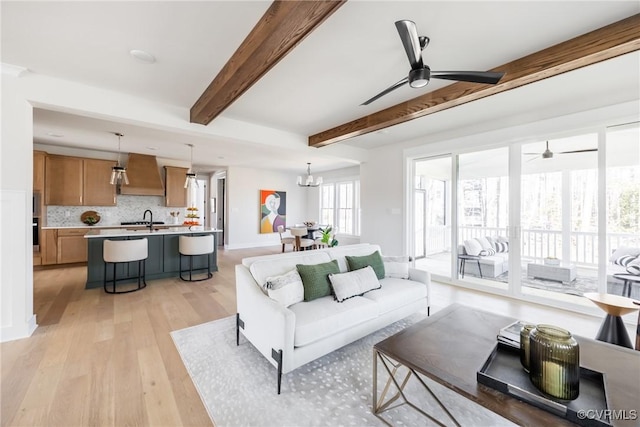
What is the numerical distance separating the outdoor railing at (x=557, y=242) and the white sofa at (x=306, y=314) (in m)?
2.13

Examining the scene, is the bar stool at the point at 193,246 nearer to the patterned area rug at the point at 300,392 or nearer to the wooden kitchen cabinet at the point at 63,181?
the patterned area rug at the point at 300,392

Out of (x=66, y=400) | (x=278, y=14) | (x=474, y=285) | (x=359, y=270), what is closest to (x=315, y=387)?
(x=359, y=270)

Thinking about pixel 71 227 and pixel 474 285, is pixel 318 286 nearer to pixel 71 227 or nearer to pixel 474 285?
pixel 474 285

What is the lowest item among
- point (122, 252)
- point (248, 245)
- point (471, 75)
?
point (248, 245)

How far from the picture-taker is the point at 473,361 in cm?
142

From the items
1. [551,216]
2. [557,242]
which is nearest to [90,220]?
[551,216]

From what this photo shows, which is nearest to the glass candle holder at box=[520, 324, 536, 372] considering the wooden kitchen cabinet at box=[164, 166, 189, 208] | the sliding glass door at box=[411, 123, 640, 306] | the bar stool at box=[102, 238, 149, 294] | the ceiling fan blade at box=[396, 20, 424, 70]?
the ceiling fan blade at box=[396, 20, 424, 70]

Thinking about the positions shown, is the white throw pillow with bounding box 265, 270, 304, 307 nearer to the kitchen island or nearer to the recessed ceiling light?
the recessed ceiling light

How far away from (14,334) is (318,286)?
10.0 feet

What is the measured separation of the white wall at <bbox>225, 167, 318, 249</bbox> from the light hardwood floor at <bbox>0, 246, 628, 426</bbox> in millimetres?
3819

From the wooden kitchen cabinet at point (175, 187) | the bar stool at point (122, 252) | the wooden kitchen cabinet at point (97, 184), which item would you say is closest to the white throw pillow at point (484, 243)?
the bar stool at point (122, 252)

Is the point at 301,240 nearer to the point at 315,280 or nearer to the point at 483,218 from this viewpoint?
the point at 483,218

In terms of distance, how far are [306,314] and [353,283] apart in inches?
26.0

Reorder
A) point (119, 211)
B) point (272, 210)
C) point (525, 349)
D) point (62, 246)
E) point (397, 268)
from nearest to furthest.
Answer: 1. point (525, 349)
2. point (397, 268)
3. point (62, 246)
4. point (119, 211)
5. point (272, 210)
